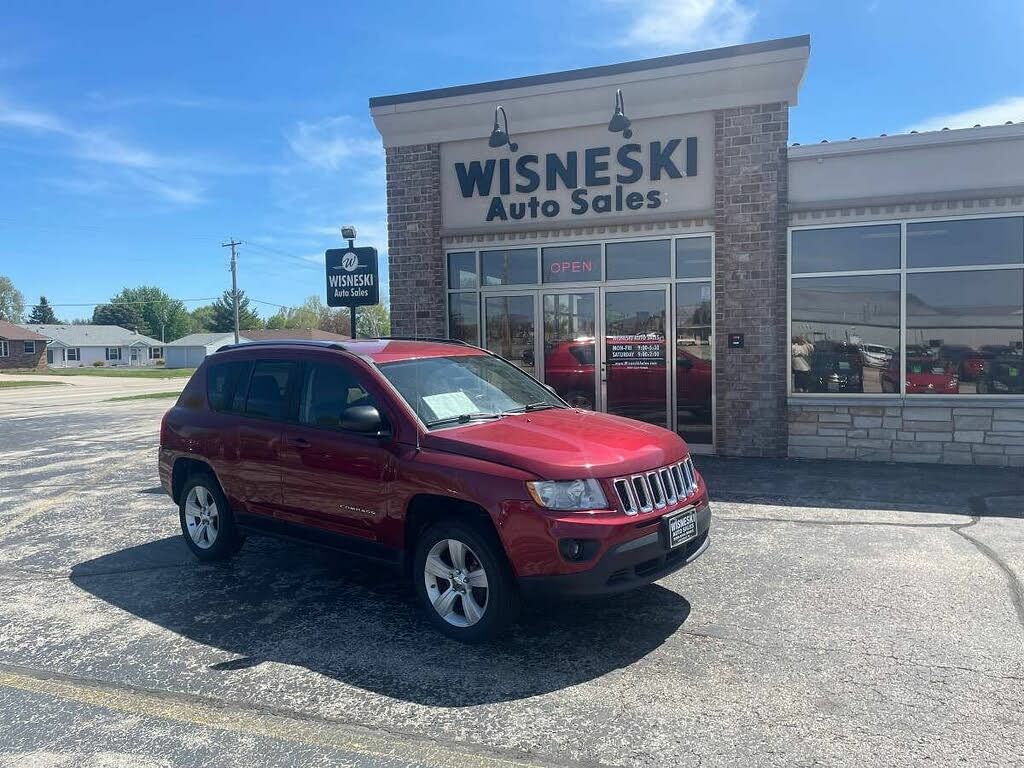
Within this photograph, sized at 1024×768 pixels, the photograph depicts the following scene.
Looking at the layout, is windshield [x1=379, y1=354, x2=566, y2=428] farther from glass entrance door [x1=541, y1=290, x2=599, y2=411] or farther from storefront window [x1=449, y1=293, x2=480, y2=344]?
storefront window [x1=449, y1=293, x2=480, y2=344]

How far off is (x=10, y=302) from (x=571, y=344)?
128 m

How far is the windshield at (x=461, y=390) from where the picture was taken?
15.8 ft

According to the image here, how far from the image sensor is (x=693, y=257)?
10172 millimetres

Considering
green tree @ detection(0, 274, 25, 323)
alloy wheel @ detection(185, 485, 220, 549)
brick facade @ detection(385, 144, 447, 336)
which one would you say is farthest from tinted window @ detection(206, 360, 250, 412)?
green tree @ detection(0, 274, 25, 323)

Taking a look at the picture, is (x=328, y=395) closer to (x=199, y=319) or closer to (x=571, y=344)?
(x=571, y=344)

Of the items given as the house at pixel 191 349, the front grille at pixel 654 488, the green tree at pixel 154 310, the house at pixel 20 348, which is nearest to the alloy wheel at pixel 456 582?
the front grille at pixel 654 488

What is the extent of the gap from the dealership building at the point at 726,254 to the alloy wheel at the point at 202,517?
5840 mm

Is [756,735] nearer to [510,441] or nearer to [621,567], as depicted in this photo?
[621,567]

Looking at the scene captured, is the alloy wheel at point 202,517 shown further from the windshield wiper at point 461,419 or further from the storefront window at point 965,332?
the storefront window at point 965,332

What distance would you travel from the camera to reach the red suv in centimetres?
400

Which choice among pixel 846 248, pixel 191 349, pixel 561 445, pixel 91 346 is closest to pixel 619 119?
pixel 846 248

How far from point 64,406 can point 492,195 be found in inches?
739

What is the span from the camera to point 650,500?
13.9ft

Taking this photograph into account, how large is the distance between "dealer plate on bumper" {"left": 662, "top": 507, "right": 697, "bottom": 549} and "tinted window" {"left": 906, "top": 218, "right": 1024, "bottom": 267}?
265 inches
